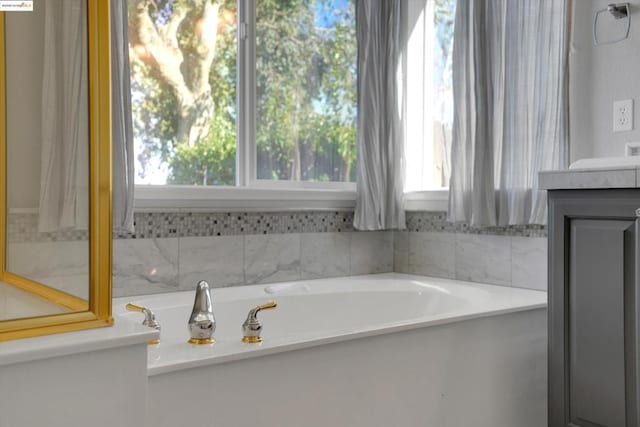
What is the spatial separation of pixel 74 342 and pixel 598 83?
2.15 metres

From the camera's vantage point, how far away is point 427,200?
3152 millimetres

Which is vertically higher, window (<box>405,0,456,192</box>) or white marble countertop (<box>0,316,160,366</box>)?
window (<box>405,0,456,192</box>)

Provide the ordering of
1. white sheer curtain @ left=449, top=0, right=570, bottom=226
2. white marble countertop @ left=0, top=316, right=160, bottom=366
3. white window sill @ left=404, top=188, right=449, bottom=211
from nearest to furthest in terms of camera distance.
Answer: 1. white marble countertop @ left=0, top=316, right=160, bottom=366
2. white sheer curtain @ left=449, top=0, right=570, bottom=226
3. white window sill @ left=404, top=188, right=449, bottom=211

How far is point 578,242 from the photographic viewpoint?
6.10ft

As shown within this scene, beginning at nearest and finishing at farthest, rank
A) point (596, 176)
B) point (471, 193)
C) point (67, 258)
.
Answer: point (67, 258) → point (596, 176) → point (471, 193)

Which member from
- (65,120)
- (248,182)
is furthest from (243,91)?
(65,120)

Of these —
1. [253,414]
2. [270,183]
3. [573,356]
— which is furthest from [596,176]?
[270,183]

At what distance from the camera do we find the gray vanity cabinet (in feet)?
5.65

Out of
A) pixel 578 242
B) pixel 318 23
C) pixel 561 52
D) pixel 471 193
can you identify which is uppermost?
pixel 318 23

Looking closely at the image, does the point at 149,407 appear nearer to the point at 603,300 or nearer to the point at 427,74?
the point at 603,300

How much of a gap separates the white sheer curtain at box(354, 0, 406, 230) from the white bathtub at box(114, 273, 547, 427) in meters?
0.40

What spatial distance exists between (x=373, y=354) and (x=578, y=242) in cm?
72

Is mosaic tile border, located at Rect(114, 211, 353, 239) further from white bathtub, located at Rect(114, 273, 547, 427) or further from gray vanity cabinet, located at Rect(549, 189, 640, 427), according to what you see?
gray vanity cabinet, located at Rect(549, 189, 640, 427)

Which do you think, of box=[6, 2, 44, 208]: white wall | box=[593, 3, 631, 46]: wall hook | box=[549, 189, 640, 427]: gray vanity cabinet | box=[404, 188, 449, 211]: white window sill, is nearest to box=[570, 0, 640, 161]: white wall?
box=[593, 3, 631, 46]: wall hook
